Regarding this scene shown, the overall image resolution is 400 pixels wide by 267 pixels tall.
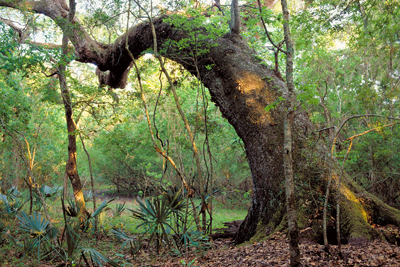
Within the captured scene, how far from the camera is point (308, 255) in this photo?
10.8 ft

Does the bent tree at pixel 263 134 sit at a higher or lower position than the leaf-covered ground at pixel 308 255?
higher

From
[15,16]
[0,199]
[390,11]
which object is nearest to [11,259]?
[0,199]

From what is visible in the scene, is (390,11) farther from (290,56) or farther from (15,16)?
(15,16)

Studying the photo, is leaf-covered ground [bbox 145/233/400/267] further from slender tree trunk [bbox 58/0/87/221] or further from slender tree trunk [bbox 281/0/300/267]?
slender tree trunk [bbox 58/0/87/221]

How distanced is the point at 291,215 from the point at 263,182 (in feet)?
6.56

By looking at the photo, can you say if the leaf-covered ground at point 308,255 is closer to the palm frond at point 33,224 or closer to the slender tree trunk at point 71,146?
the palm frond at point 33,224

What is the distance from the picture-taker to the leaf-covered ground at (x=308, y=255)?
298 cm

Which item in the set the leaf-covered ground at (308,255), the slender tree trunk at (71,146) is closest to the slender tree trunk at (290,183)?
the leaf-covered ground at (308,255)

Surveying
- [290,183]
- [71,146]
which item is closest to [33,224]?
[71,146]

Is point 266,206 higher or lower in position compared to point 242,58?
lower

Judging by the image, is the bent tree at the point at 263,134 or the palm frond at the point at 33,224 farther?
the palm frond at the point at 33,224

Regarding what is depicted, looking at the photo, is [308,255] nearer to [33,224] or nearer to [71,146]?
[33,224]

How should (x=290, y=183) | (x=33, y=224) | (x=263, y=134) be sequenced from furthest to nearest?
1. (x=263, y=134)
2. (x=33, y=224)
3. (x=290, y=183)

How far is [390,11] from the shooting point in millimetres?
4625
